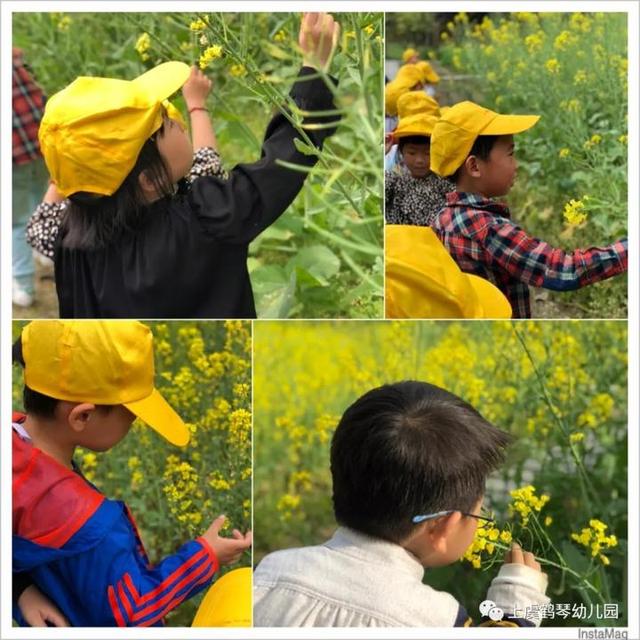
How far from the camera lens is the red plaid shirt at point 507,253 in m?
1.82

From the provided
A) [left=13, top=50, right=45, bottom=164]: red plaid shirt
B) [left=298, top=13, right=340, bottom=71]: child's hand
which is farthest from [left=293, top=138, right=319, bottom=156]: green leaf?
[left=13, top=50, right=45, bottom=164]: red plaid shirt

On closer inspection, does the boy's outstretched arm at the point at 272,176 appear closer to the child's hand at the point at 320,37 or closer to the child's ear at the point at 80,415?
the child's hand at the point at 320,37

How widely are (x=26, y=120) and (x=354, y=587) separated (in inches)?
39.0

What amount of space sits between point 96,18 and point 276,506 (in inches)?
41.1

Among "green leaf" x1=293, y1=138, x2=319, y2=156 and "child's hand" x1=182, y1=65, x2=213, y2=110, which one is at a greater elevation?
"child's hand" x1=182, y1=65, x2=213, y2=110

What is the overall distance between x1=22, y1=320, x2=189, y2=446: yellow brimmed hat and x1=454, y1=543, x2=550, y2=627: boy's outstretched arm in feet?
2.00

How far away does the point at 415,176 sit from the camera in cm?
192

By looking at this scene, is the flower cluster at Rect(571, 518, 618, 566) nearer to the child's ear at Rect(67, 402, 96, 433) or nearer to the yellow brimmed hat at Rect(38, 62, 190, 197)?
the child's ear at Rect(67, 402, 96, 433)

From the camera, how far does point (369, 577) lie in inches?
60.4

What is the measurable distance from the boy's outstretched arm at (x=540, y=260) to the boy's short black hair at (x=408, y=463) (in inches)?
13.9

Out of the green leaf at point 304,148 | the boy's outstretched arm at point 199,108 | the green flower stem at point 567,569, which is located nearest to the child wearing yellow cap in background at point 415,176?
the green leaf at point 304,148

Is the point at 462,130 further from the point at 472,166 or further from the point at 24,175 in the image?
the point at 24,175

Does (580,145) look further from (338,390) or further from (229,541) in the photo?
(229,541)

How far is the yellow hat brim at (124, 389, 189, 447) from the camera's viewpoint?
1.77 m
